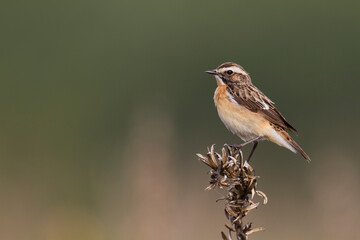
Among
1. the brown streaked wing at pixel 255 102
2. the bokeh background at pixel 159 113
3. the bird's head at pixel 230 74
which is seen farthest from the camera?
the bird's head at pixel 230 74

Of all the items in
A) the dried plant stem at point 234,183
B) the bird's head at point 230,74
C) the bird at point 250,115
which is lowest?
the dried plant stem at point 234,183

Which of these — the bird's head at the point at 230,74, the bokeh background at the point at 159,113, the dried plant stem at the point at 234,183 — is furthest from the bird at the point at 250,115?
the dried plant stem at the point at 234,183

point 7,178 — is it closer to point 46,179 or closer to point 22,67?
point 46,179

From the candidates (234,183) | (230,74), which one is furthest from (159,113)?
(234,183)

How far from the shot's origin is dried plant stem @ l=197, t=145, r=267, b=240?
3662 mm

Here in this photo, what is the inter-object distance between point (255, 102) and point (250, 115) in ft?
0.42

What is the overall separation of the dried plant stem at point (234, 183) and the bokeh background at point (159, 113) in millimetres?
1889

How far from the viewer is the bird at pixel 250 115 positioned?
6.33 metres

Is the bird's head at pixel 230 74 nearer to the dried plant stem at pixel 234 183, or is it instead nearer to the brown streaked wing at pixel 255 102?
the brown streaked wing at pixel 255 102

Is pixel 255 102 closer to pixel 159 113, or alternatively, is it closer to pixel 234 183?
pixel 159 113

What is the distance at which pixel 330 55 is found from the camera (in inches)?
738

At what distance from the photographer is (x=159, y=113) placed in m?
6.42

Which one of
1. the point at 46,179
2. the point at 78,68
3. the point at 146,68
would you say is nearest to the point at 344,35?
the point at 146,68

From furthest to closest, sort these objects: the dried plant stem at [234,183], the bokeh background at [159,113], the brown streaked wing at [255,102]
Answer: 1. the brown streaked wing at [255,102]
2. the bokeh background at [159,113]
3. the dried plant stem at [234,183]
